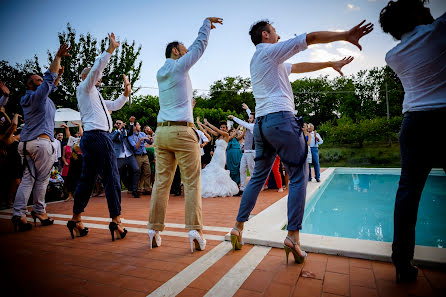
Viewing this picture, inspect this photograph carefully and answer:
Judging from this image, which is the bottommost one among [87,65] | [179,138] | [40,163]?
[40,163]

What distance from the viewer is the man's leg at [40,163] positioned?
3410 mm

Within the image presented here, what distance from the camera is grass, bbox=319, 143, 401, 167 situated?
16.2m

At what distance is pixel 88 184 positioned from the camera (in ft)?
9.66

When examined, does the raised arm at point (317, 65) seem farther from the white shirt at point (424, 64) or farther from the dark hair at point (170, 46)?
the dark hair at point (170, 46)

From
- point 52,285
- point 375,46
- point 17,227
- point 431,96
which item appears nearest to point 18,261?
point 52,285

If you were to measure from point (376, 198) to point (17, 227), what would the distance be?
7746 mm

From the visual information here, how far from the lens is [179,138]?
2.39 meters

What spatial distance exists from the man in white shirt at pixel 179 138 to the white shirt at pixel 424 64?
1681 millimetres

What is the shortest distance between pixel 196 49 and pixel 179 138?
35.6 inches

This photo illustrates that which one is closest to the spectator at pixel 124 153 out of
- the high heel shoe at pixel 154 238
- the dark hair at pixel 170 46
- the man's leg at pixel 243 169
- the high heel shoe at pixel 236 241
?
the man's leg at pixel 243 169

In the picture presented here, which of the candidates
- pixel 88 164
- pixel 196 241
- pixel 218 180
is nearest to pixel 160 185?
pixel 196 241

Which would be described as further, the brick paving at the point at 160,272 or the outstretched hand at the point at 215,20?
the outstretched hand at the point at 215,20

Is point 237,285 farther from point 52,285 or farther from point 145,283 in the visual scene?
point 52,285

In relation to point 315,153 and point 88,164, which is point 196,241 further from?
point 315,153
